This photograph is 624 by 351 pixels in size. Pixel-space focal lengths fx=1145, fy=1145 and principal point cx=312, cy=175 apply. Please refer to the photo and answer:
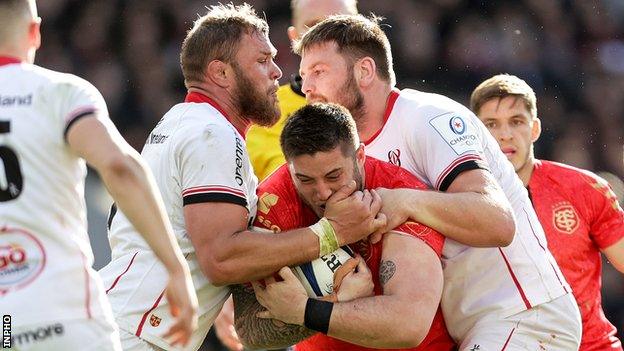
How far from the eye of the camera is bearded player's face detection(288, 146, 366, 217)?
4.98 meters

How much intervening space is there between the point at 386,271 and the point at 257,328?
67 cm

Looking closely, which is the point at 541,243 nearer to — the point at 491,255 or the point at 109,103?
the point at 491,255

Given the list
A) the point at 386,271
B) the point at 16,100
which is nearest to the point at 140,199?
the point at 16,100

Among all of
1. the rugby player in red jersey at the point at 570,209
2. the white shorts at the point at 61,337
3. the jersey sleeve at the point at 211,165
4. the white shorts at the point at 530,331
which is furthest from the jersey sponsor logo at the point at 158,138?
the rugby player in red jersey at the point at 570,209

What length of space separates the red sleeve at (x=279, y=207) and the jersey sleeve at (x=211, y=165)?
162 mm

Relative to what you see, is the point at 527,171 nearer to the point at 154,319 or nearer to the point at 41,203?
→ the point at 154,319

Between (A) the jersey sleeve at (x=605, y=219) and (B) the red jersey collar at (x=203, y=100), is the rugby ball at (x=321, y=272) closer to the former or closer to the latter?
(B) the red jersey collar at (x=203, y=100)

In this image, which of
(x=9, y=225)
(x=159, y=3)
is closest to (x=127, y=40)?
(x=159, y=3)

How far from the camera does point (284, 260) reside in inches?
196

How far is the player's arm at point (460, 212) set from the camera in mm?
5062

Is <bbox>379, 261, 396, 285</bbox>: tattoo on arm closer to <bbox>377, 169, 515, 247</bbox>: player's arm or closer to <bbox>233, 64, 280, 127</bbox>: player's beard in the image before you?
<bbox>377, 169, 515, 247</bbox>: player's arm

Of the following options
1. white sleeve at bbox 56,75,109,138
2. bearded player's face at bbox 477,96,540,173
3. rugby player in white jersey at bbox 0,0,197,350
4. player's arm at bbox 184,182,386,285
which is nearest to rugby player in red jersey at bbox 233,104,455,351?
player's arm at bbox 184,182,386,285

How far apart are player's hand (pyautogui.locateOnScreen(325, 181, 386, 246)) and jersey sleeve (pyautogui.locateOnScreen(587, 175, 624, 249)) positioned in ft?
7.77

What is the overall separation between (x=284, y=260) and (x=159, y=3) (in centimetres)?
871
